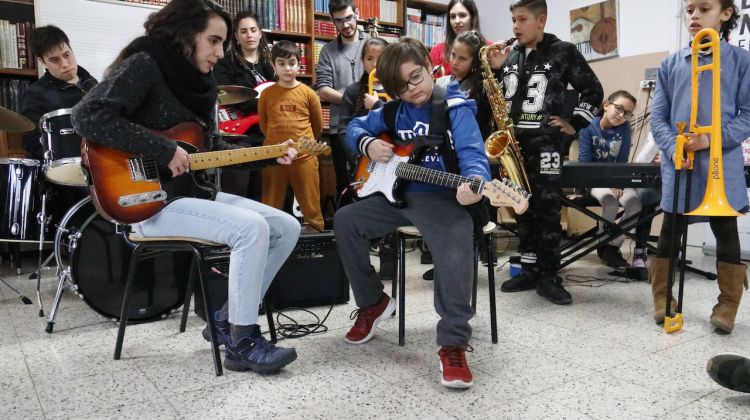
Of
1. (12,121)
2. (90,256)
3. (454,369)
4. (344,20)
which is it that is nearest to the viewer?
(454,369)

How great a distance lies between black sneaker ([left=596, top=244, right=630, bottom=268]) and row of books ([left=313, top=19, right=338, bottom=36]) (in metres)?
2.80

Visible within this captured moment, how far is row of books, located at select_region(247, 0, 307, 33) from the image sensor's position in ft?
14.5

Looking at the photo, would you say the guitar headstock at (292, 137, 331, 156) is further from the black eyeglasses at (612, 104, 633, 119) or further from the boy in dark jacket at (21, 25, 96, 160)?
the black eyeglasses at (612, 104, 633, 119)

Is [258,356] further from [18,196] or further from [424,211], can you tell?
[18,196]

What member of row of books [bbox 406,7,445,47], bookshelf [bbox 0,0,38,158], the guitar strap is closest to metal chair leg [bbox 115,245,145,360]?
the guitar strap

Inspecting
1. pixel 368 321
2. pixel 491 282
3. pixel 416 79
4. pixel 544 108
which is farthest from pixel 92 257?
pixel 544 108

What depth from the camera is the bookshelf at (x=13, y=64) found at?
373 cm

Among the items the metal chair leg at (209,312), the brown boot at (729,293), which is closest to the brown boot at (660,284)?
the brown boot at (729,293)

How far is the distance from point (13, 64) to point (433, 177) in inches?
136

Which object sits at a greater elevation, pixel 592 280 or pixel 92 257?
pixel 92 257

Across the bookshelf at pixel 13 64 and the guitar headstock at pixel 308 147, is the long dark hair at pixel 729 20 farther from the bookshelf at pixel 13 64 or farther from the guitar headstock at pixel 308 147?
the bookshelf at pixel 13 64

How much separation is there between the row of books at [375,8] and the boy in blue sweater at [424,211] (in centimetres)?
298

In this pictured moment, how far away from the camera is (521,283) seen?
9.14 feet

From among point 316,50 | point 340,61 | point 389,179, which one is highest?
point 316,50
